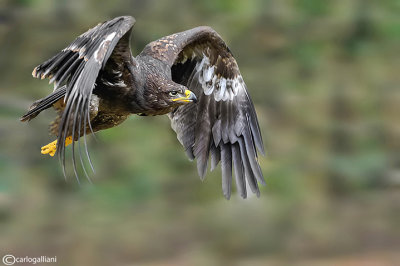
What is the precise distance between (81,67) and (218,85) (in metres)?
2.36

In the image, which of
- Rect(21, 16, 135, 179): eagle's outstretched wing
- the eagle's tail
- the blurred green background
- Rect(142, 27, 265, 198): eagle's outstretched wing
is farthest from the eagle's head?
the blurred green background

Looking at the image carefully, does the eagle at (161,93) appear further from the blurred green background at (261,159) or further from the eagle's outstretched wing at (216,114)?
the blurred green background at (261,159)

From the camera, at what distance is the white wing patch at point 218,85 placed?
7953 mm

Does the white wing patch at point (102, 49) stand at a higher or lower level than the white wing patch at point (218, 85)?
lower

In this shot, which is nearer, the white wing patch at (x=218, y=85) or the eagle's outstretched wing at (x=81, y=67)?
the eagle's outstretched wing at (x=81, y=67)

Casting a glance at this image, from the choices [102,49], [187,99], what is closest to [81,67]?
[102,49]

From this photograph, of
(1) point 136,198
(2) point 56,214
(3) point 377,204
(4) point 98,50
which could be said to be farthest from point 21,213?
(4) point 98,50

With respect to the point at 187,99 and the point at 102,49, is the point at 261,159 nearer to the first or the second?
the point at 187,99

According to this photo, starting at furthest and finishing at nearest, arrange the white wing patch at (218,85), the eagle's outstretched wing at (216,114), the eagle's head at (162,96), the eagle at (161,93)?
the white wing patch at (218,85), the eagle's outstretched wing at (216,114), the eagle's head at (162,96), the eagle at (161,93)

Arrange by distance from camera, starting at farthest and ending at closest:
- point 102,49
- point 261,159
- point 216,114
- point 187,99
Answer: point 261,159 → point 216,114 → point 187,99 → point 102,49

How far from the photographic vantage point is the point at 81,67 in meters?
5.84

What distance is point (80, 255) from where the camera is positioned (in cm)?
1248

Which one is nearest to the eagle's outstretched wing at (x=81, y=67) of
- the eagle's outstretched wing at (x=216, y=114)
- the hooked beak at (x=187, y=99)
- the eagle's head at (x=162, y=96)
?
the eagle's head at (x=162, y=96)

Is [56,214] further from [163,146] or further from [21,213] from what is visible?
[163,146]
